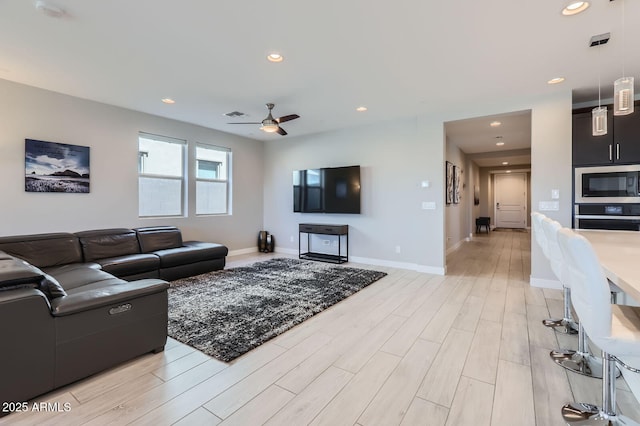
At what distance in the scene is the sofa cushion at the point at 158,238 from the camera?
4.49 meters

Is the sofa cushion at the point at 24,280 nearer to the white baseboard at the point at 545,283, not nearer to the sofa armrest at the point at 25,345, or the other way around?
the sofa armrest at the point at 25,345

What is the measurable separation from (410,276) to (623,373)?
278 centimetres

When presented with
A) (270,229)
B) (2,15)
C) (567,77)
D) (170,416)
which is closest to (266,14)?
(2,15)

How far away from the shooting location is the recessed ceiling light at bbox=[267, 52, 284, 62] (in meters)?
2.97

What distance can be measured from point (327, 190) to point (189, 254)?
2854mm

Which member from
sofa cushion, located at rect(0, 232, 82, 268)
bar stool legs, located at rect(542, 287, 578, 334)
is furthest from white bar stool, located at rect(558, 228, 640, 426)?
sofa cushion, located at rect(0, 232, 82, 268)

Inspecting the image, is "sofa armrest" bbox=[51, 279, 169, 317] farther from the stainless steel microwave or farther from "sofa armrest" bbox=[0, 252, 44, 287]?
the stainless steel microwave

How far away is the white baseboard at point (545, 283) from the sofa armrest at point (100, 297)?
4628mm

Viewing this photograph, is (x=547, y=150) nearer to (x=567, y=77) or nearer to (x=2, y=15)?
(x=567, y=77)

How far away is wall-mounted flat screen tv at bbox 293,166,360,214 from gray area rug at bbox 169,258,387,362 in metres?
1.28

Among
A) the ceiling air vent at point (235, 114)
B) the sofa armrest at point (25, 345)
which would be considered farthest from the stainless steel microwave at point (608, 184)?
the sofa armrest at point (25, 345)

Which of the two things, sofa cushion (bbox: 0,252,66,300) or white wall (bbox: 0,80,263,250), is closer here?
sofa cushion (bbox: 0,252,66,300)

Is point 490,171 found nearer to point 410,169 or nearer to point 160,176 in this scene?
point 410,169

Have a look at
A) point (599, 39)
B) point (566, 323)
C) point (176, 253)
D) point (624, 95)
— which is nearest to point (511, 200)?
point (599, 39)
